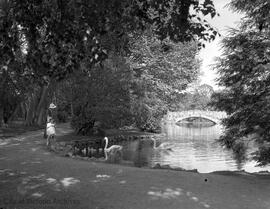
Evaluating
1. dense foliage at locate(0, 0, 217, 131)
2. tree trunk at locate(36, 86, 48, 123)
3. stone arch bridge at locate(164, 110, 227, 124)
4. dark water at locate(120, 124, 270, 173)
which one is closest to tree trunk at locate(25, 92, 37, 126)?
tree trunk at locate(36, 86, 48, 123)

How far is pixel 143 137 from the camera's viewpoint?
44.2 metres

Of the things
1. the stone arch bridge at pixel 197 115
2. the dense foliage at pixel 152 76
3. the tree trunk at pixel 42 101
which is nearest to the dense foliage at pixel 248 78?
the dense foliage at pixel 152 76

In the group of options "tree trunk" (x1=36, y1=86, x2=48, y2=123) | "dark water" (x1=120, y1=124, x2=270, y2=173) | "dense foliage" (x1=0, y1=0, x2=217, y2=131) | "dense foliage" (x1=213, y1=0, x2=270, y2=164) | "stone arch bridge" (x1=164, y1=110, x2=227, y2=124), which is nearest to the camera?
"dense foliage" (x1=0, y1=0, x2=217, y2=131)

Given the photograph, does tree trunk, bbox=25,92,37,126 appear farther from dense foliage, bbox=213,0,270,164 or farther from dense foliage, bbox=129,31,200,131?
dense foliage, bbox=213,0,270,164

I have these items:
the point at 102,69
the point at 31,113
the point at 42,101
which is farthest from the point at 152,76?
the point at 102,69

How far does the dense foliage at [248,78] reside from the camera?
13.8 meters

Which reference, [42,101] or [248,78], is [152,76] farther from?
[248,78]

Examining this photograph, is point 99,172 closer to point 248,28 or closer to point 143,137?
point 248,28

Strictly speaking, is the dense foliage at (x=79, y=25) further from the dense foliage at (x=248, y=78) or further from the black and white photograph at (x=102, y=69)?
the dense foliage at (x=248, y=78)

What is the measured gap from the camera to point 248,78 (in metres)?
14.3

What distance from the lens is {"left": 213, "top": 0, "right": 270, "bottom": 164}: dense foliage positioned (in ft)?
45.2

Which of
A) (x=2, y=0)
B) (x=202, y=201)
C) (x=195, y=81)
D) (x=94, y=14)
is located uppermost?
(x=195, y=81)

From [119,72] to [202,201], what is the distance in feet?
82.4

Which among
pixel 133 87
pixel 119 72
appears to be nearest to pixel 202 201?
pixel 119 72
